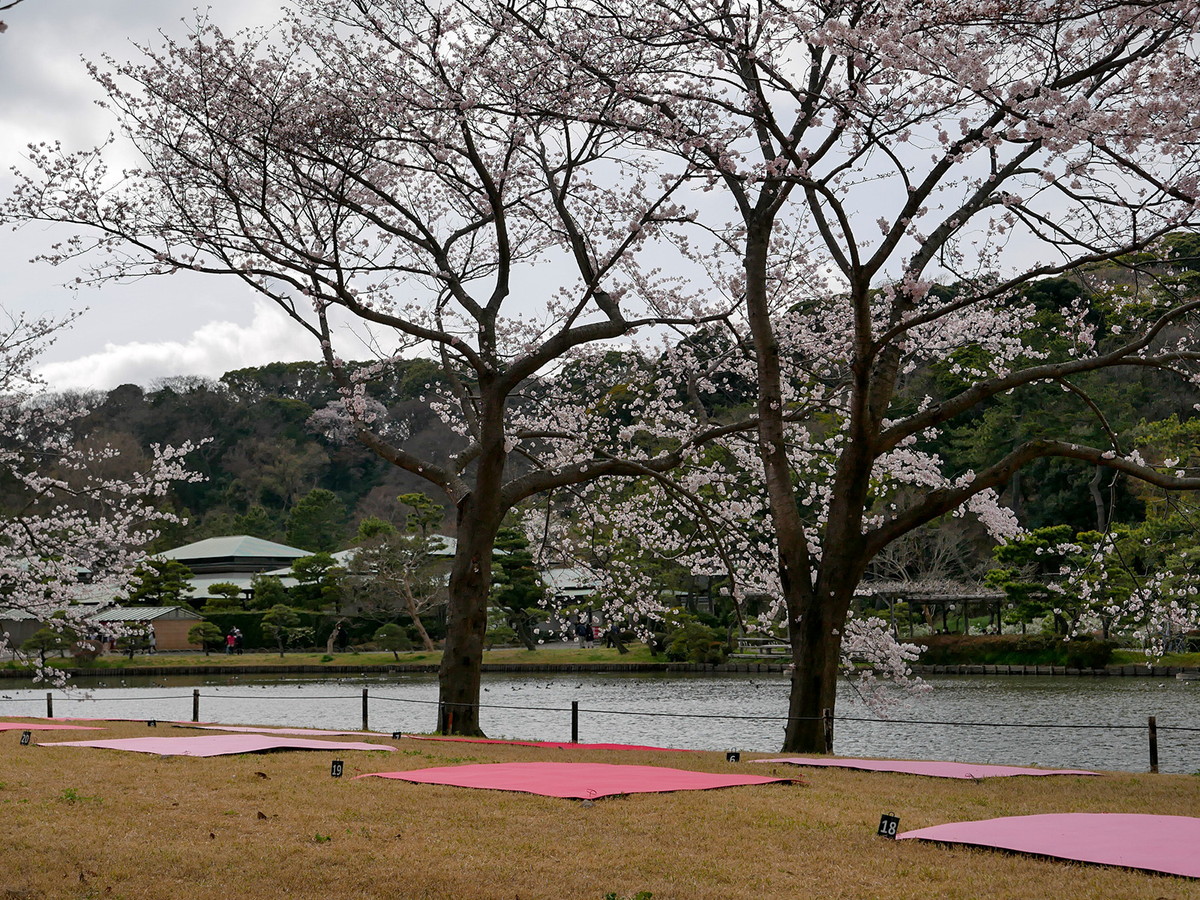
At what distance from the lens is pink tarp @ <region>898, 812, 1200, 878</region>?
14.0 ft

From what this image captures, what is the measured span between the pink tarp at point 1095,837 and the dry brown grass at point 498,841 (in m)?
0.11

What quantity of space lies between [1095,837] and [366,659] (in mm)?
29426

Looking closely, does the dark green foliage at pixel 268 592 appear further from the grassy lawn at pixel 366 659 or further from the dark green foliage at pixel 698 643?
the dark green foliage at pixel 698 643

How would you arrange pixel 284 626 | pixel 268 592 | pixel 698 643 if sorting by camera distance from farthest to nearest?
pixel 268 592
pixel 284 626
pixel 698 643

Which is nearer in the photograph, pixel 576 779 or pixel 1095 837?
pixel 1095 837

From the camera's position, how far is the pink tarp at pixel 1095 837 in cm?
427

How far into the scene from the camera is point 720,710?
2053 cm

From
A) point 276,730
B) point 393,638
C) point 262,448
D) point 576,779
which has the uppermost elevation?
point 262,448

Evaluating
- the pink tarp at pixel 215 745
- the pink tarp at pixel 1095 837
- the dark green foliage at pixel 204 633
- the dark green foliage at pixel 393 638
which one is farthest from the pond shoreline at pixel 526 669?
the pink tarp at pixel 1095 837

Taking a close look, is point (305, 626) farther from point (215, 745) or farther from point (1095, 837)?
point (1095, 837)

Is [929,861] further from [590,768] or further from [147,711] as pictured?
[147,711]

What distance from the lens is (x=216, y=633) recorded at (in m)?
34.3

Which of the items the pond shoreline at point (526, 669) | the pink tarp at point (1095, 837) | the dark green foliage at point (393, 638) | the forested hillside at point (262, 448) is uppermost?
the forested hillside at point (262, 448)

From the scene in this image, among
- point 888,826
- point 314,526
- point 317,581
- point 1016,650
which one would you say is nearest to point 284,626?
point 317,581
